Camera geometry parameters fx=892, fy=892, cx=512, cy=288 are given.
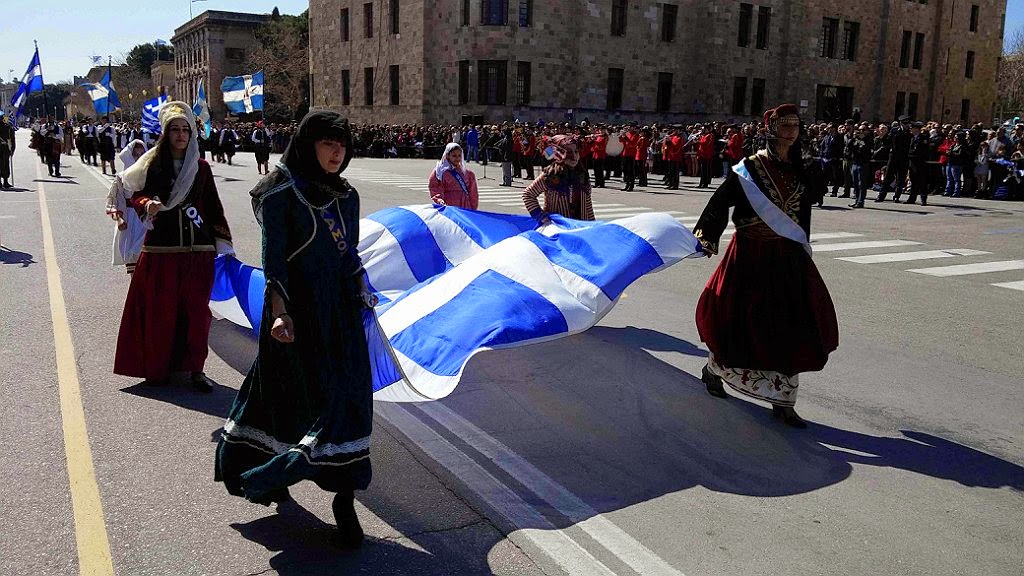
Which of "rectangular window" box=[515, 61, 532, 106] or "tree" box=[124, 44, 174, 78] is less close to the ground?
"tree" box=[124, 44, 174, 78]

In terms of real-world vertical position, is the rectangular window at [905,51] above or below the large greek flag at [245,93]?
above

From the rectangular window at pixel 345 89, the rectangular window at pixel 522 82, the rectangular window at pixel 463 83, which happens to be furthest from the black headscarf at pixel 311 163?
the rectangular window at pixel 345 89

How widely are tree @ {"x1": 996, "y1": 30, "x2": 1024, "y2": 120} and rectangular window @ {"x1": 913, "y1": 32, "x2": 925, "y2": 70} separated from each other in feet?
49.2

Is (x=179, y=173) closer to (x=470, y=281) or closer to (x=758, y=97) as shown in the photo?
(x=470, y=281)

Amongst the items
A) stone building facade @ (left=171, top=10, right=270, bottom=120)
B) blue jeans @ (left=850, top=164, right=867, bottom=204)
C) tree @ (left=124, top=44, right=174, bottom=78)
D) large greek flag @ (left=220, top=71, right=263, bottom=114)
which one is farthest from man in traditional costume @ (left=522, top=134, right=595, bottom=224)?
tree @ (left=124, top=44, right=174, bottom=78)

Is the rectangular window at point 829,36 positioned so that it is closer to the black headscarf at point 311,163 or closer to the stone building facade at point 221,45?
the stone building facade at point 221,45

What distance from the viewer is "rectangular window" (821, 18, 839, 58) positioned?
57219 mm

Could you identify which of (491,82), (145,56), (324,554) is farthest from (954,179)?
(145,56)

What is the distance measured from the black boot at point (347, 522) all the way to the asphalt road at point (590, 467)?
6 cm

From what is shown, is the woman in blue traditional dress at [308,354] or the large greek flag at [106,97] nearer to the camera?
the woman in blue traditional dress at [308,354]

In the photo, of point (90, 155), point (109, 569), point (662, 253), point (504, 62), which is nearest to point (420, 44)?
point (504, 62)

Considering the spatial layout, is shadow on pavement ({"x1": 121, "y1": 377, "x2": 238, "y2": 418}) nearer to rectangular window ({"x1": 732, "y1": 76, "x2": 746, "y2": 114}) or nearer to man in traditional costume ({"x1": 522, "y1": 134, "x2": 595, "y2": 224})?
man in traditional costume ({"x1": 522, "y1": 134, "x2": 595, "y2": 224})

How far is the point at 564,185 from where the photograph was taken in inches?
336

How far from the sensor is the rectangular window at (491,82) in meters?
49.3
